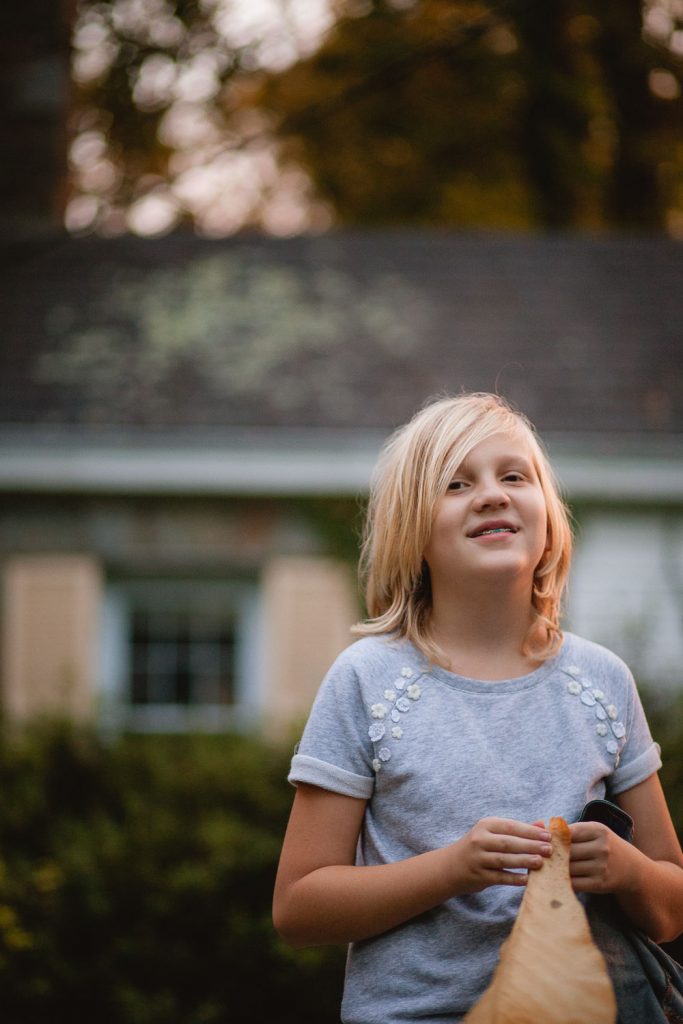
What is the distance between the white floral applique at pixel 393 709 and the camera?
1712mm

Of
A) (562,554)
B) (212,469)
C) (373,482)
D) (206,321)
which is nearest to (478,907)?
(562,554)

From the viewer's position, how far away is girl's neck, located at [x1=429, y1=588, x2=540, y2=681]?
181cm

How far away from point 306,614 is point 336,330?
2.22 metres

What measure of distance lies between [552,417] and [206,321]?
8.73 ft

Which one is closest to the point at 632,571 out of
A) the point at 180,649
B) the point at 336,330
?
the point at 336,330

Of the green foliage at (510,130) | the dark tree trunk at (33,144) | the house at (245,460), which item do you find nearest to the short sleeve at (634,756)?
the house at (245,460)

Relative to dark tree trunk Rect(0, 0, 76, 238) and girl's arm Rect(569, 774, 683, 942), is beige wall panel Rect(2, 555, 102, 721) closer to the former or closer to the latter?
dark tree trunk Rect(0, 0, 76, 238)

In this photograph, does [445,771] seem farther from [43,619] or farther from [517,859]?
[43,619]

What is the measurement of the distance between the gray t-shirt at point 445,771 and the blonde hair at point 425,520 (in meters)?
0.10

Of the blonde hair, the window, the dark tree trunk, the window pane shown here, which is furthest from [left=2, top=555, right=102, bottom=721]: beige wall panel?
the blonde hair

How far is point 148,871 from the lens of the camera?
4.17m

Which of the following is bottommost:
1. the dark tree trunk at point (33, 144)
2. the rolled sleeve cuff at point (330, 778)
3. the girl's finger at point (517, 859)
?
the girl's finger at point (517, 859)

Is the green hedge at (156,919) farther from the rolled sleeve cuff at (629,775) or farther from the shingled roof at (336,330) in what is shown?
the shingled roof at (336,330)

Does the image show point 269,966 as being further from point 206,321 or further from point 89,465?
point 206,321
